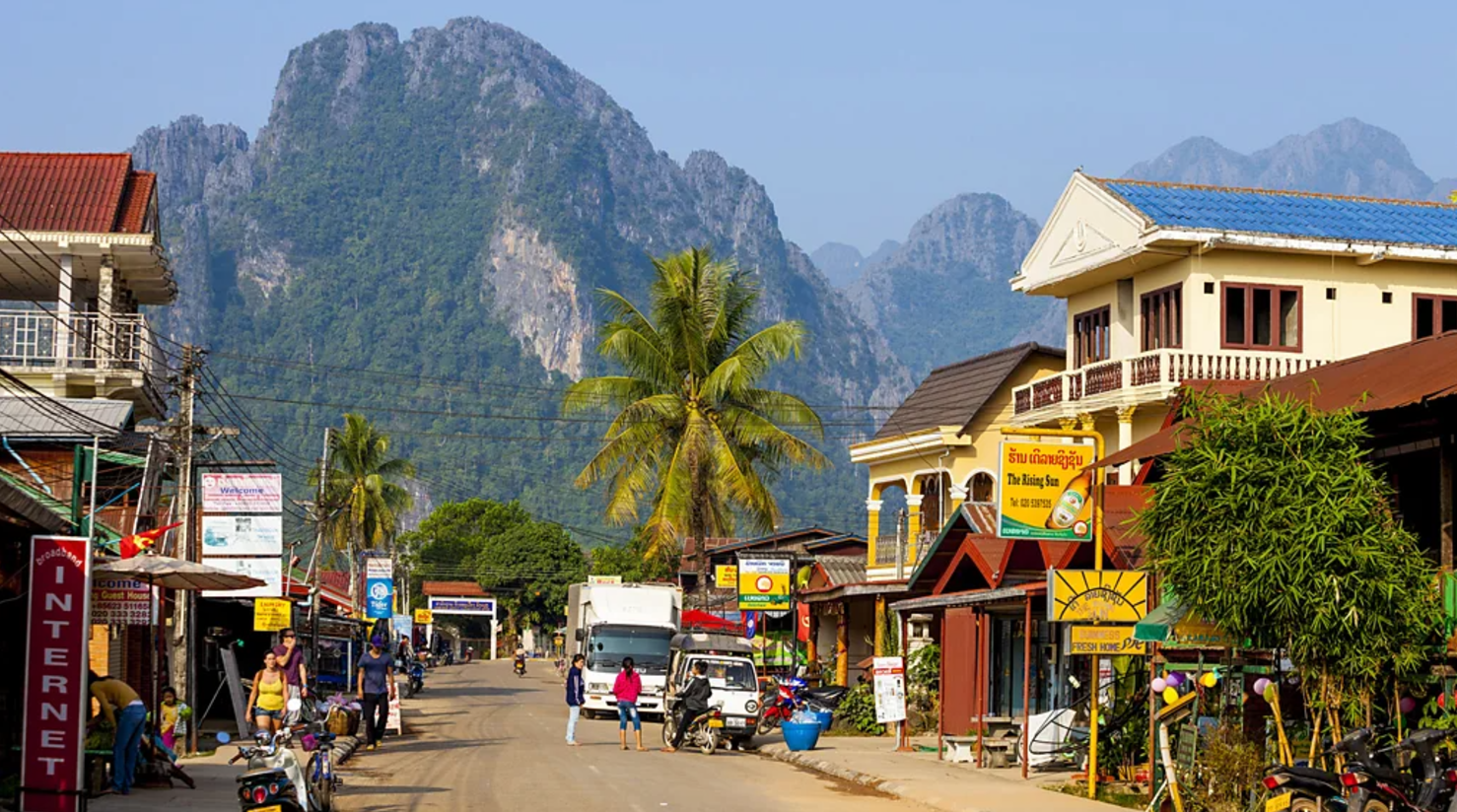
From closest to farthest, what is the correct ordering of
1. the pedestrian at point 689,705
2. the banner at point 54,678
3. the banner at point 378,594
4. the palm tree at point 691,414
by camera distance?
the banner at point 54,678 → the pedestrian at point 689,705 → the palm tree at point 691,414 → the banner at point 378,594

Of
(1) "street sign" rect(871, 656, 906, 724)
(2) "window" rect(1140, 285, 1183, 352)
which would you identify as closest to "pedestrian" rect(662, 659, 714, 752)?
(1) "street sign" rect(871, 656, 906, 724)

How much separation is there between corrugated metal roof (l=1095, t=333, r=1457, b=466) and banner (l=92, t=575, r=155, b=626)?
40.5 feet

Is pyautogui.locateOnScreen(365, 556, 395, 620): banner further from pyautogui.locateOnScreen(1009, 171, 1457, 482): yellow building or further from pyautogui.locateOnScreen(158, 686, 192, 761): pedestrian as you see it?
pyautogui.locateOnScreen(158, 686, 192, 761): pedestrian

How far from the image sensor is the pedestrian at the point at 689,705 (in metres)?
31.0

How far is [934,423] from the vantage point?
141 ft

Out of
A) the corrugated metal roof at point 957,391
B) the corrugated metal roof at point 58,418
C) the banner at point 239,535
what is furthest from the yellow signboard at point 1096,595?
the corrugated metal roof at point 957,391

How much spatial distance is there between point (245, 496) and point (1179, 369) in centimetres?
1745

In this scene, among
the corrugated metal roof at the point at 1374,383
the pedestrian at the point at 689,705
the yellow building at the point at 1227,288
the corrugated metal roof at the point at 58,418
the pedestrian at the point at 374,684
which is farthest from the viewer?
the yellow building at the point at 1227,288

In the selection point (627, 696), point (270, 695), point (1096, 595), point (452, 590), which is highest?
point (1096, 595)

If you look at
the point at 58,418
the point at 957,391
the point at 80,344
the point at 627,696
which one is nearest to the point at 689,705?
the point at 627,696

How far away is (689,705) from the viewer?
31.1m

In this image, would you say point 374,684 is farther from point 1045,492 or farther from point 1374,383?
point 1374,383

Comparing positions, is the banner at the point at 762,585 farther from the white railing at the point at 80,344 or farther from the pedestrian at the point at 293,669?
the pedestrian at the point at 293,669

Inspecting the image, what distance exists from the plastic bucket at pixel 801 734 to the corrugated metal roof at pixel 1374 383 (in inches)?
439
